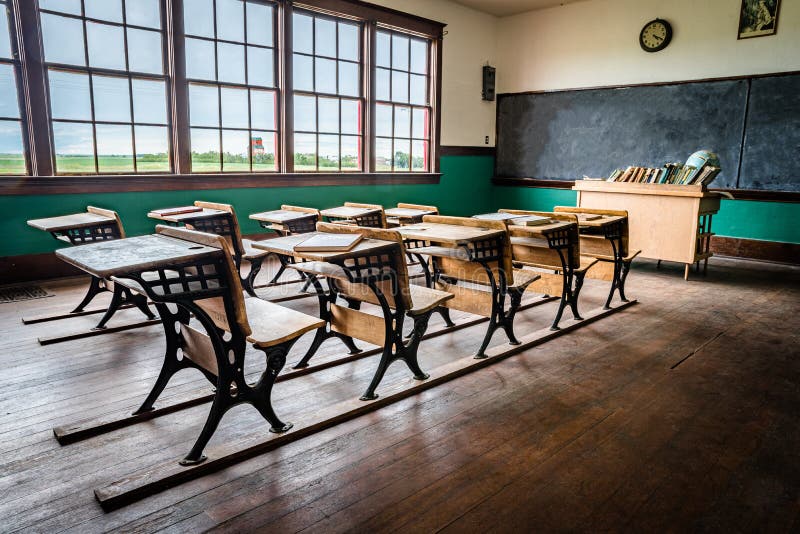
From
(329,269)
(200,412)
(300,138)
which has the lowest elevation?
(200,412)

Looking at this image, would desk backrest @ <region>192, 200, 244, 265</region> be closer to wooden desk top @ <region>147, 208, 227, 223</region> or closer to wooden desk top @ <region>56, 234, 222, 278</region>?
wooden desk top @ <region>147, 208, 227, 223</region>

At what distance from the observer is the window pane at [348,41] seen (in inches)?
271

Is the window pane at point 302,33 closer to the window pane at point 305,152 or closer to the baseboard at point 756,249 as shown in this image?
the window pane at point 305,152

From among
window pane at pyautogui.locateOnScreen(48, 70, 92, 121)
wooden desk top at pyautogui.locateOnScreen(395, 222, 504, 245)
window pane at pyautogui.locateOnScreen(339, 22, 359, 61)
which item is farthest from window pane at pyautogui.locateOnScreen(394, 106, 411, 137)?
wooden desk top at pyautogui.locateOnScreen(395, 222, 504, 245)

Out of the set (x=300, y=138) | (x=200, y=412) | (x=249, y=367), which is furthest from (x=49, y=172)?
(x=200, y=412)

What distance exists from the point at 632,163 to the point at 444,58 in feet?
10.1

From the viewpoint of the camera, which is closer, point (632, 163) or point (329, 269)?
point (329, 269)

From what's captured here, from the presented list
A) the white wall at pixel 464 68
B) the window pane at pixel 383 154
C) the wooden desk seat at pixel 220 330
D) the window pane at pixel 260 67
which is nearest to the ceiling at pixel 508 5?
the white wall at pixel 464 68

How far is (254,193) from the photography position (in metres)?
6.16

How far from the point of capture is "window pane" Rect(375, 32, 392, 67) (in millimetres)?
7305

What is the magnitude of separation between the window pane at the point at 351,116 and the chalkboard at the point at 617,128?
2.86 meters

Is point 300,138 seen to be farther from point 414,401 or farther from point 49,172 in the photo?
point 414,401

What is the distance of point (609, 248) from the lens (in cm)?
443

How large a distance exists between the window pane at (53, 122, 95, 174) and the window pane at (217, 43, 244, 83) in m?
1.49
